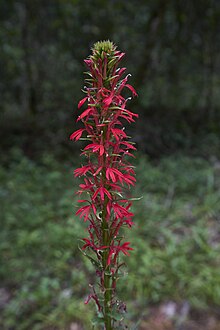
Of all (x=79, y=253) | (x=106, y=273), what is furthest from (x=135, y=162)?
(x=106, y=273)

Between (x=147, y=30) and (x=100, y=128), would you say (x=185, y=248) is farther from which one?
(x=147, y=30)

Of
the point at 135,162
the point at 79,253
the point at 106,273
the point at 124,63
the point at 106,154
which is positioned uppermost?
the point at 124,63

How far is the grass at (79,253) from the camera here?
3076mm

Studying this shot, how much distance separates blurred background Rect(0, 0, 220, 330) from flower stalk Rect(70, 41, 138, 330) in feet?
0.99

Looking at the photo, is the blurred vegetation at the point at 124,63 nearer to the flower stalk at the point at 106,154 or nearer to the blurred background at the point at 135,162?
the blurred background at the point at 135,162

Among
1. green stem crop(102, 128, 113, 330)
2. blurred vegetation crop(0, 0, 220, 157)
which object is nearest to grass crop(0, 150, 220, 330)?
blurred vegetation crop(0, 0, 220, 157)

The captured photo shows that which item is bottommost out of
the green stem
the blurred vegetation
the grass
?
the green stem

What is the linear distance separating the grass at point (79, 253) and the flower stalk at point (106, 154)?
1.96 m

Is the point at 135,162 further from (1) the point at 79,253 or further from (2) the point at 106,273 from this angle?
(2) the point at 106,273

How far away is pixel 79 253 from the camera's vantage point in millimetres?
3600

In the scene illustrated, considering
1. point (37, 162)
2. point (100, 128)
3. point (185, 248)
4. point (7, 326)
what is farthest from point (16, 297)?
point (37, 162)

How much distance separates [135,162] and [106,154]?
4827mm

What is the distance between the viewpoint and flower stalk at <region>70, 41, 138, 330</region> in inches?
41.5

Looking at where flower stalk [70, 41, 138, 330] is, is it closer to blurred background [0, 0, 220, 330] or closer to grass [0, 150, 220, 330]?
blurred background [0, 0, 220, 330]
